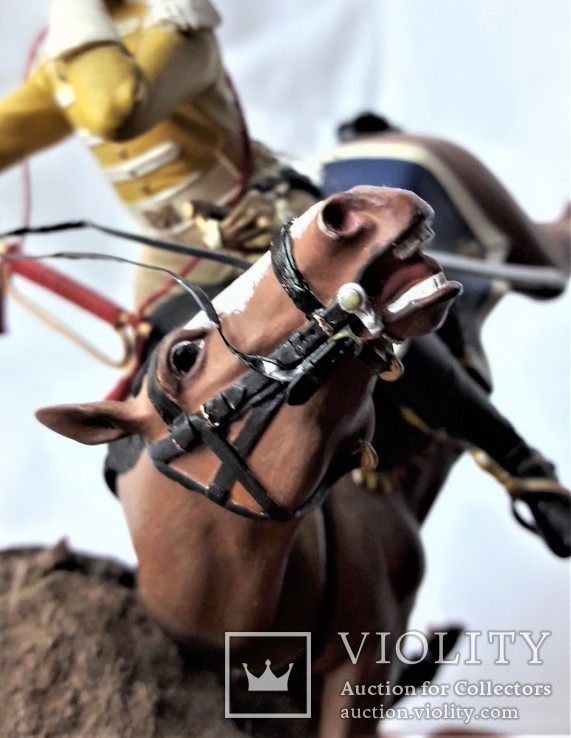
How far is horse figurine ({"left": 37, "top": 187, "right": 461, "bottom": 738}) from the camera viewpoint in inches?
20.4

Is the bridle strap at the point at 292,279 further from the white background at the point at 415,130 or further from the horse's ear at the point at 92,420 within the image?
the white background at the point at 415,130

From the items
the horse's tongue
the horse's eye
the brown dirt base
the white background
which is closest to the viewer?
the horse's tongue

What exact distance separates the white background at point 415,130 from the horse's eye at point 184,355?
22.9 inches

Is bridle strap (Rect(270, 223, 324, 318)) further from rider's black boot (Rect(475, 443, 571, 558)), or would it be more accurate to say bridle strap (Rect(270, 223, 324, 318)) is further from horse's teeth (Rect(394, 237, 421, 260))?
rider's black boot (Rect(475, 443, 571, 558))

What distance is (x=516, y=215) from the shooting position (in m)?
1.23

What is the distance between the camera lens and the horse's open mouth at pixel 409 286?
1.66 feet

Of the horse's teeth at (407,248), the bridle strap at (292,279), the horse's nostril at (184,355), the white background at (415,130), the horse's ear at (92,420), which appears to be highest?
the horse's teeth at (407,248)

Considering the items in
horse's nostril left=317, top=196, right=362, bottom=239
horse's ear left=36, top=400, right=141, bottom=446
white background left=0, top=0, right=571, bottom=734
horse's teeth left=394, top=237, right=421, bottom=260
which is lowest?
white background left=0, top=0, right=571, bottom=734

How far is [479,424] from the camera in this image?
34.1 inches

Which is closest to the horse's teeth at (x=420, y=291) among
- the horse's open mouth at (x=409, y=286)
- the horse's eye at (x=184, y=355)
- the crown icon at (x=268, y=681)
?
the horse's open mouth at (x=409, y=286)

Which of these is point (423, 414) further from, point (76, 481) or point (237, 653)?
point (76, 481)

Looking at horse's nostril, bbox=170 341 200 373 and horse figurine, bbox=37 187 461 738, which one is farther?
horse's nostril, bbox=170 341 200 373

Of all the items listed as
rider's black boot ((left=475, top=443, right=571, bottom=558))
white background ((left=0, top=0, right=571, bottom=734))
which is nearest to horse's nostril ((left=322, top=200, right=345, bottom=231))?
rider's black boot ((left=475, top=443, right=571, bottom=558))

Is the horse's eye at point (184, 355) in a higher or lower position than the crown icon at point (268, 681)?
higher
